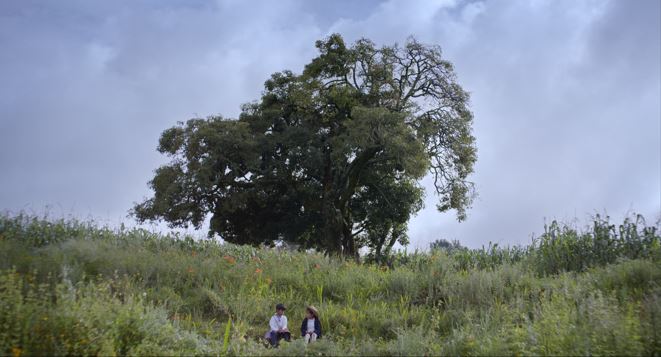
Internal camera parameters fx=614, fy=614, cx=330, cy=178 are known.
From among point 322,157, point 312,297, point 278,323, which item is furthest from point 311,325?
point 322,157

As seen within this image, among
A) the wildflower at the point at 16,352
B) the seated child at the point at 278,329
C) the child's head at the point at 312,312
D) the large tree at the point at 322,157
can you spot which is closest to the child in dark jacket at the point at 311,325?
the child's head at the point at 312,312

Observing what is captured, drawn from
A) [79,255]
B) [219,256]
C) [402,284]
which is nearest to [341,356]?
[402,284]

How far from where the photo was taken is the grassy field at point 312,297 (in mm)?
6992

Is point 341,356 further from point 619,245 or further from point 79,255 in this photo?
point 619,245

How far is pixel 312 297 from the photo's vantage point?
40.6ft

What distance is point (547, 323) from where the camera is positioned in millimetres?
7449

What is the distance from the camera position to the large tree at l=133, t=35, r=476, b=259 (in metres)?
24.2

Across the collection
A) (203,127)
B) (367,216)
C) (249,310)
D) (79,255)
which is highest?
(203,127)

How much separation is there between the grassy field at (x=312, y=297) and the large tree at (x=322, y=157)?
7933 millimetres

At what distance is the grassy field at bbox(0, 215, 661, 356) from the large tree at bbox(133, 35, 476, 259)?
793 centimetres

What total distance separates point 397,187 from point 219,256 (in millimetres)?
13285

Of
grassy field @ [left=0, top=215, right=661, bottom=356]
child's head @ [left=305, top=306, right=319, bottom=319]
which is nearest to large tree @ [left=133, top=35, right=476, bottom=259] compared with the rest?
grassy field @ [left=0, top=215, right=661, bottom=356]

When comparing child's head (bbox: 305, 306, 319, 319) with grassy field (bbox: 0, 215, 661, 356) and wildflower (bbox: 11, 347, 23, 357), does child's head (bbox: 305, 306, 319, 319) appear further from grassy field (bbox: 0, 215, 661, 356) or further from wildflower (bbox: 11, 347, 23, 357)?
wildflower (bbox: 11, 347, 23, 357)

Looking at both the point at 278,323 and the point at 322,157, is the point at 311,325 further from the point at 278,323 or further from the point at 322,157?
the point at 322,157
